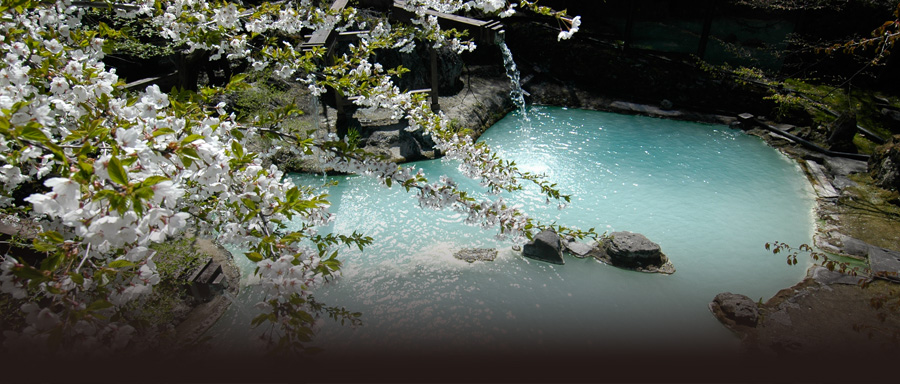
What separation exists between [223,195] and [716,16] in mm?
21185

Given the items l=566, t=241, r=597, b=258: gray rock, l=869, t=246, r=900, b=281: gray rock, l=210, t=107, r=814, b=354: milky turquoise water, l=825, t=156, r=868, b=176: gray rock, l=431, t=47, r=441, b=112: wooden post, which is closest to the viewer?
l=210, t=107, r=814, b=354: milky turquoise water

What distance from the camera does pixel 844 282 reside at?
550cm

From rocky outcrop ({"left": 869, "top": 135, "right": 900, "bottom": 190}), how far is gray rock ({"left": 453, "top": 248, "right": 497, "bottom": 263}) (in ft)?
25.6

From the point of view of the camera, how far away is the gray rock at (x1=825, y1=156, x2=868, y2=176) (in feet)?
27.6

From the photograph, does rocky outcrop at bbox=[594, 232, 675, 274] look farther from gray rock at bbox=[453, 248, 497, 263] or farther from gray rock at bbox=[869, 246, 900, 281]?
gray rock at bbox=[869, 246, 900, 281]

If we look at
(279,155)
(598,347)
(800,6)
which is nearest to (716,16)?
(800,6)

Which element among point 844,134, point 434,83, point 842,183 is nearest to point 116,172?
point 434,83

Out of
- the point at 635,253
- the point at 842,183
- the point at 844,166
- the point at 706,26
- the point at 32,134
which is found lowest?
the point at 635,253

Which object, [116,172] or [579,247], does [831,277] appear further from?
[116,172]

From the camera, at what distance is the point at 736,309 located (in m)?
4.96

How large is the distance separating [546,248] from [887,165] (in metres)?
7.27

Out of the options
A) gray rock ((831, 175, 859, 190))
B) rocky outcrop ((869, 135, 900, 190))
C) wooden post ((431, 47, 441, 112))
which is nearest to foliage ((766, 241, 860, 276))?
gray rock ((831, 175, 859, 190))

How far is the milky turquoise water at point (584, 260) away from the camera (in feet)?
15.9

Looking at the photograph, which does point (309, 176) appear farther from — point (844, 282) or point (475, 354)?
point (844, 282)
